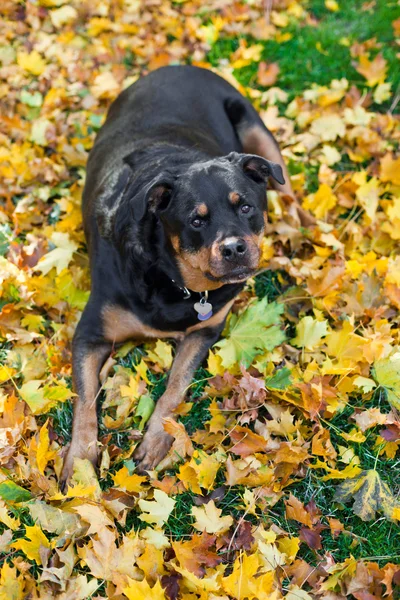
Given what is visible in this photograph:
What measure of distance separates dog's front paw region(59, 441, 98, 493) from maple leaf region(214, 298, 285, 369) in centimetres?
91

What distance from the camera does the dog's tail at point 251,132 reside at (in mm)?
4609

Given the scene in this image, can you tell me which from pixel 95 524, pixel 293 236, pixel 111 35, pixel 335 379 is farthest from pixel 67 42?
pixel 95 524

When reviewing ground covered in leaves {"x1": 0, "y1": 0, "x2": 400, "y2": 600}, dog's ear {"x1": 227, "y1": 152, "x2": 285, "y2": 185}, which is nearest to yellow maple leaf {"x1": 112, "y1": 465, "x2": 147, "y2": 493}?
ground covered in leaves {"x1": 0, "y1": 0, "x2": 400, "y2": 600}

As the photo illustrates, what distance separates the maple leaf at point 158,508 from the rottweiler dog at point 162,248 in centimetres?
30

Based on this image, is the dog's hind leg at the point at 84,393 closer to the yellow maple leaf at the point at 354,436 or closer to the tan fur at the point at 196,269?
the tan fur at the point at 196,269

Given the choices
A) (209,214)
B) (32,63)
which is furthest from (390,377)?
(32,63)

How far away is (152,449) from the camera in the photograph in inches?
126

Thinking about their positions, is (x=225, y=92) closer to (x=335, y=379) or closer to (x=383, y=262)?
(x=383, y=262)

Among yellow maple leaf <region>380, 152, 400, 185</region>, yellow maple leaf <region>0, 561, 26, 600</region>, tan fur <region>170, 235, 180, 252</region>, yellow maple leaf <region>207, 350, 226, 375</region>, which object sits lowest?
yellow maple leaf <region>0, 561, 26, 600</region>

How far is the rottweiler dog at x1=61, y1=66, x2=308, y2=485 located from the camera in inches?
123

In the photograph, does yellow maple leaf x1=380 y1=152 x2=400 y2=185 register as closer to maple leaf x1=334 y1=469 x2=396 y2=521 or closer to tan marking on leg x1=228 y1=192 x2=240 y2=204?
tan marking on leg x1=228 y1=192 x2=240 y2=204

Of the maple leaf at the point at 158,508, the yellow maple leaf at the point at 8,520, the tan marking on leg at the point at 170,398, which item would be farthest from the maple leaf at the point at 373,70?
the yellow maple leaf at the point at 8,520

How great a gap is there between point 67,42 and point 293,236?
3.38m

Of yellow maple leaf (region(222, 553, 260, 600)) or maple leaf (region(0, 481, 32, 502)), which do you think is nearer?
yellow maple leaf (region(222, 553, 260, 600))
